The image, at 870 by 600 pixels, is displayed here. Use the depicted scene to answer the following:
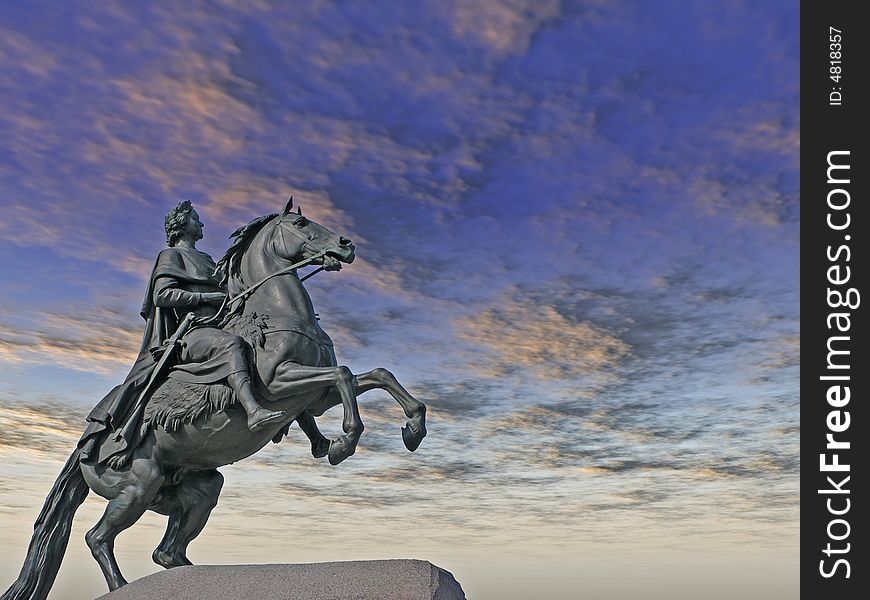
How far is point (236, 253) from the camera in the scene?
29.9 feet

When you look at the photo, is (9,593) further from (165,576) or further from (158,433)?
(165,576)

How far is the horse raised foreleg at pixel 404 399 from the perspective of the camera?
7809mm

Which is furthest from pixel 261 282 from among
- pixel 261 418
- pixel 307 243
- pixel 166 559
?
pixel 166 559

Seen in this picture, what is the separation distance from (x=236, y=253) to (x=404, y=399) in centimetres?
234

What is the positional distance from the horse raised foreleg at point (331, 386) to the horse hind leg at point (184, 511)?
1.70 m

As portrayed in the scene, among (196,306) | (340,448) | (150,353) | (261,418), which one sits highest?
(196,306)

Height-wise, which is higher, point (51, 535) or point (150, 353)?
point (150, 353)

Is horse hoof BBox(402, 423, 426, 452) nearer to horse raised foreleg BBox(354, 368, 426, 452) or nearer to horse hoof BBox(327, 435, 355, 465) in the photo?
horse raised foreleg BBox(354, 368, 426, 452)

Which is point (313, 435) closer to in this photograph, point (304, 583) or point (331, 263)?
point (331, 263)

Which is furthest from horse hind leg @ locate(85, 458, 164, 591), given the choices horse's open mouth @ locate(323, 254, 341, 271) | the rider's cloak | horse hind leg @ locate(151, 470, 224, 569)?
horse's open mouth @ locate(323, 254, 341, 271)

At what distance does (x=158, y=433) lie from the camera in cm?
873

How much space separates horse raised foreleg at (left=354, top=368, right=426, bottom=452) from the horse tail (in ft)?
9.99

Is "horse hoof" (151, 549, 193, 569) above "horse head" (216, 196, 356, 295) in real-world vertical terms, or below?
below

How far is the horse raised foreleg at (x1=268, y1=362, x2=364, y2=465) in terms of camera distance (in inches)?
301
